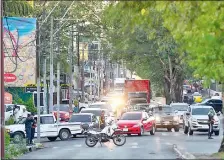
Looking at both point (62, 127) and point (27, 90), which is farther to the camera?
point (27, 90)

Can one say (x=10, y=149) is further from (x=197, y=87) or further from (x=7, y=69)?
(x=197, y=87)

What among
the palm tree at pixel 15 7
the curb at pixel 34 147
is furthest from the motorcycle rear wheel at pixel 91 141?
the palm tree at pixel 15 7

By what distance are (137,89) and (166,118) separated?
1418 centimetres

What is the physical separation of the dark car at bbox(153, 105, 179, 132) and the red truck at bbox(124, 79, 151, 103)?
12472mm

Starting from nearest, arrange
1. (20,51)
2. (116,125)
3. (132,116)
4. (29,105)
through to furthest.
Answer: (116,125) → (20,51) → (132,116) → (29,105)

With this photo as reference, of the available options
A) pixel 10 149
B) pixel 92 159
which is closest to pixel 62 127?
pixel 10 149

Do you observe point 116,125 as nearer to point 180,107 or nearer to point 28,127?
point 28,127

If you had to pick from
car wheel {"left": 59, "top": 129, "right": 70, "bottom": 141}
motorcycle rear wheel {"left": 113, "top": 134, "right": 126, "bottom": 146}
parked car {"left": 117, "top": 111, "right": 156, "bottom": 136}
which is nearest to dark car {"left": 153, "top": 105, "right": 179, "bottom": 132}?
parked car {"left": 117, "top": 111, "right": 156, "bottom": 136}

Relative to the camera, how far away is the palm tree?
1327 inches

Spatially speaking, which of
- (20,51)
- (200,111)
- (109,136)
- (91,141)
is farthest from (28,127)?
(200,111)

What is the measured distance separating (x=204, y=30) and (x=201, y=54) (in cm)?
436

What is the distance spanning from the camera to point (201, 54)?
2091 cm

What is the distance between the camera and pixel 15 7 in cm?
3441

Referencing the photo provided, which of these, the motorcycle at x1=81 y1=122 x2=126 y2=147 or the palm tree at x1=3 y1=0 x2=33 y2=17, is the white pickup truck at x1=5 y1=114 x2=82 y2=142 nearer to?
the motorcycle at x1=81 y1=122 x2=126 y2=147
